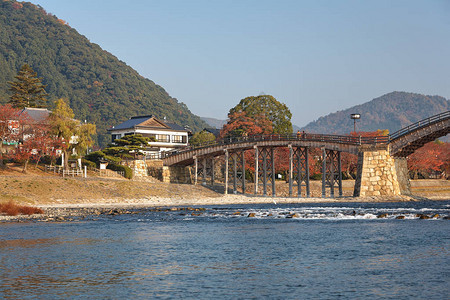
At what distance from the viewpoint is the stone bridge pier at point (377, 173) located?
221 ft

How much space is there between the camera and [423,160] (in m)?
106

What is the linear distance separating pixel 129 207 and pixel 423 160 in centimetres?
6880

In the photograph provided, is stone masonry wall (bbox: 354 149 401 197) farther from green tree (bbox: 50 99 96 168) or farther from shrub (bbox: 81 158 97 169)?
shrub (bbox: 81 158 97 169)

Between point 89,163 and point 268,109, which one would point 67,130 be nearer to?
point 89,163

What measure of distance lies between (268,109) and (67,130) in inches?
1787

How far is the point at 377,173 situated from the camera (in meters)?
67.9

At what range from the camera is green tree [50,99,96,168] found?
74.6m

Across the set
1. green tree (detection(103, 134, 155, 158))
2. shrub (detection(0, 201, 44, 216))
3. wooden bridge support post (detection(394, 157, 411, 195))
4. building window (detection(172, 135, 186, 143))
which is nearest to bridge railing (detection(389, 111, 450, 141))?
wooden bridge support post (detection(394, 157, 411, 195))

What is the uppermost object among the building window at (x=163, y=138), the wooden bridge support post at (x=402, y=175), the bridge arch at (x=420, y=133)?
the building window at (x=163, y=138)

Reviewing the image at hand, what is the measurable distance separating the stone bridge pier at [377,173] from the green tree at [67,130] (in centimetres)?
3895

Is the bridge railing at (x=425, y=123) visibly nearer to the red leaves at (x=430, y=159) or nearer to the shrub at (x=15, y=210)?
the red leaves at (x=430, y=159)

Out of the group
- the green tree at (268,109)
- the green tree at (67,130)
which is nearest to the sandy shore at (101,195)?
the green tree at (67,130)

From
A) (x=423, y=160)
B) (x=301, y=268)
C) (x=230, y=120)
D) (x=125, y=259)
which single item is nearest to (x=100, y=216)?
(x=125, y=259)

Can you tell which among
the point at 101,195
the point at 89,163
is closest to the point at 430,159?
the point at 89,163
